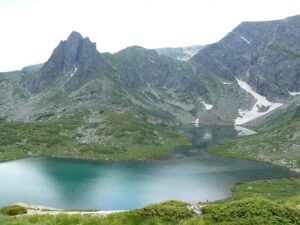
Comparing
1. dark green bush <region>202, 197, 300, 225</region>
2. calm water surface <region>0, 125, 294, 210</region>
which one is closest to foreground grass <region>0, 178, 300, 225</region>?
dark green bush <region>202, 197, 300, 225</region>

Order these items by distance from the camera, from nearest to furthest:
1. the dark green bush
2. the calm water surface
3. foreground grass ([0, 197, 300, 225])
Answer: the dark green bush < foreground grass ([0, 197, 300, 225]) < the calm water surface

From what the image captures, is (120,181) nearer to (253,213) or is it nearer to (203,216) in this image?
(203,216)

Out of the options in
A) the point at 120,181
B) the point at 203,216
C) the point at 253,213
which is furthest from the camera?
the point at 120,181

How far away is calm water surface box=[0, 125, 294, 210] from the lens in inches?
4897

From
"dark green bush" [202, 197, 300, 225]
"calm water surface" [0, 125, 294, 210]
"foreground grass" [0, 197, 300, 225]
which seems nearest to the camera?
"dark green bush" [202, 197, 300, 225]

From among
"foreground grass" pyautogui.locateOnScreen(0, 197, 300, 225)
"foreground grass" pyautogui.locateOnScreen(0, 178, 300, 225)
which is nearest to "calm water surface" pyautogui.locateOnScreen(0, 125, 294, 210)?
"foreground grass" pyautogui.locateOnScreen(0, 178, 300, 225)

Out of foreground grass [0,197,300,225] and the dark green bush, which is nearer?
the dark green bush

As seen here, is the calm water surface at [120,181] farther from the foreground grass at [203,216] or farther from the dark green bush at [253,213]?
the dark green bush at [253,213]

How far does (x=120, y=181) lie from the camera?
152m

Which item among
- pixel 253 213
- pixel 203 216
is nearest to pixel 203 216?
pixel 203 216

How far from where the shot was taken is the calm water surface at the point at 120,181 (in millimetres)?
124375

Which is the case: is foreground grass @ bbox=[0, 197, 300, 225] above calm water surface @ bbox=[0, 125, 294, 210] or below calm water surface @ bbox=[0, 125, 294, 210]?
above

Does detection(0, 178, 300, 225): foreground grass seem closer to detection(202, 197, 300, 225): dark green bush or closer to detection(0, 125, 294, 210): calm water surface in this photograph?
detection(202, 197, 300, 225): dark green bush

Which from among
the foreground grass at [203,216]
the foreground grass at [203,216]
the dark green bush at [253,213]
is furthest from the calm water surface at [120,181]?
the dark green bush at [253,213]
